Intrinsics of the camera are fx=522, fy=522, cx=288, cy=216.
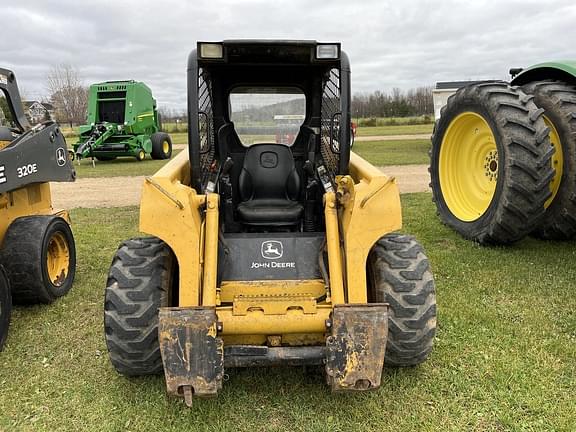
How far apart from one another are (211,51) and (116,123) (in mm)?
14840

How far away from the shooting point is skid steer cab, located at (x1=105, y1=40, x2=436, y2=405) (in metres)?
2.61

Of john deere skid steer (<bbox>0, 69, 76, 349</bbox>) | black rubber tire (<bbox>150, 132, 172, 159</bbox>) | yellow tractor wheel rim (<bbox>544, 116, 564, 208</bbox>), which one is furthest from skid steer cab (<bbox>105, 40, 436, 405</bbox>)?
black rubber tire (<bbox>150, 132, 172, 159</bbox>)

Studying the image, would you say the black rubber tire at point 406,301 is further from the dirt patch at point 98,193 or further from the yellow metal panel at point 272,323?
the dirt patch at point 98,193

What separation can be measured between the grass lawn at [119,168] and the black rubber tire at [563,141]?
1077cm

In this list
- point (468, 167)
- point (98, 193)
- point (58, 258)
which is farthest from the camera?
point (98, 193)

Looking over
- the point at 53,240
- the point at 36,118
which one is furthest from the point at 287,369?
the point at 36,118

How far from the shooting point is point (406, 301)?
2.96 metres

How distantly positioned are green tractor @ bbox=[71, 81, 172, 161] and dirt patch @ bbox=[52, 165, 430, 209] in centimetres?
340

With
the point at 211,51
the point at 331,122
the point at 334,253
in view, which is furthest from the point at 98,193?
the point at 334,253

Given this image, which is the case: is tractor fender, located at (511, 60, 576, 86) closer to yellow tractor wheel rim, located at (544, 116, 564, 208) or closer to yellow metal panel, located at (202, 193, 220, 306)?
yellow tractor wheel rim, located at (544, 116, 564, 208)

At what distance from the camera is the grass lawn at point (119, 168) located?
47.3 feet

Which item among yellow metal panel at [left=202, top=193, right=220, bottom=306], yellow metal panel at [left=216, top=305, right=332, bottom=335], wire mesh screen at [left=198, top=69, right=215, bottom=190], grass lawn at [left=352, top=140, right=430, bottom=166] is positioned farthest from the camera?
grass lawn at [left=352, top=140, right=430, bottom=166]

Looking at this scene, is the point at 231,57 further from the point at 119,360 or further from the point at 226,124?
the point at 119,360

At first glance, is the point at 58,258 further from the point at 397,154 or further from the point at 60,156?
the point at 397,154
